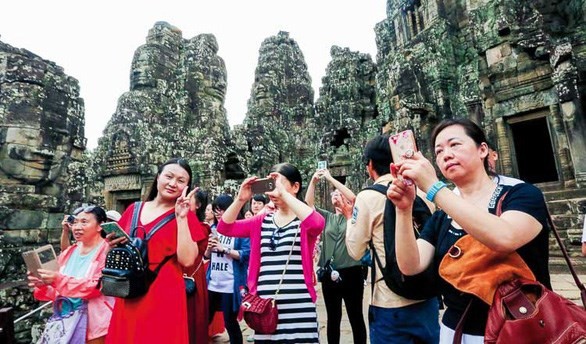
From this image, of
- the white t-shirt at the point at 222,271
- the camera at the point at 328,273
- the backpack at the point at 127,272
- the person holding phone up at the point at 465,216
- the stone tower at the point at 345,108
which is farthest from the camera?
the stone tower at the point at 345,108

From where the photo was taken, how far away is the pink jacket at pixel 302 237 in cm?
224

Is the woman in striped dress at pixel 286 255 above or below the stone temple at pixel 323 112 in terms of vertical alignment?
below

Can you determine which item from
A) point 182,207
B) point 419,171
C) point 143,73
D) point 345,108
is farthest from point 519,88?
point 143,73

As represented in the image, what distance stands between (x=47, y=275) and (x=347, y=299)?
2576 mm

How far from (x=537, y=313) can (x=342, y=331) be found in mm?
3628

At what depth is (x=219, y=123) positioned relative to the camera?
18141 mm

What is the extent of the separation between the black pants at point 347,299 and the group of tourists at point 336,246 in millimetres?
10

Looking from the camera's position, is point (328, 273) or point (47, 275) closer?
point (47, 275)

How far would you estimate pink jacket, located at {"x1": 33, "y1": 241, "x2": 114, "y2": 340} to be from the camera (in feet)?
7.69

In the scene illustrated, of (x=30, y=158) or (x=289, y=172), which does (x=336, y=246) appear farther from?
(x=30, y=158)

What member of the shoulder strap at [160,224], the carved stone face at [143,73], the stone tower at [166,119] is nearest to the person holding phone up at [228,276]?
the shoulder strap at [160,224]

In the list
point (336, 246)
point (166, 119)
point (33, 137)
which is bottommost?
point (336, 246)

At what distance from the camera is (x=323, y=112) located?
69.1 ft

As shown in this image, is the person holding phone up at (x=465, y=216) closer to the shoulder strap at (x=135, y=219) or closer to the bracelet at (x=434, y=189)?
the bracelet at (x=434, y=189)
